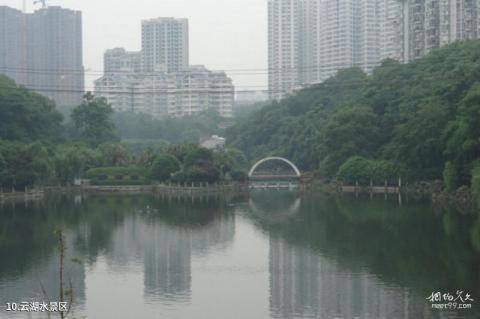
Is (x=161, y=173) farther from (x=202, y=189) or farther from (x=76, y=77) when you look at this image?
(x=76, y=77)

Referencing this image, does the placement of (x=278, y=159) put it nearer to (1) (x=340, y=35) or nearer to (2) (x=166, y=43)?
(1) (x=340, y=35)

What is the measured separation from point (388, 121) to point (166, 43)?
5583 centimetres

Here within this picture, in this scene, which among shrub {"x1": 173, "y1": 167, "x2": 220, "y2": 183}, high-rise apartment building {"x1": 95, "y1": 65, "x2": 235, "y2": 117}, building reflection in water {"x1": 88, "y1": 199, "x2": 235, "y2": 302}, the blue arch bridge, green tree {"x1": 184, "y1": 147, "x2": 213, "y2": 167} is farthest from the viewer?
high-rise apartment building {"x1": 95, "y1": 65, "x2": 235, "y2": 117}

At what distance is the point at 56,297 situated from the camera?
1728 centimetres

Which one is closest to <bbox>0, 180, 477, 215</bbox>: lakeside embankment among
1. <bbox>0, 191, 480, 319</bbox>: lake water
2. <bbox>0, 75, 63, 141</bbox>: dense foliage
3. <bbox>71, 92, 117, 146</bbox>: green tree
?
<bbox>0, 191, 480, 319</bbox>: lake water

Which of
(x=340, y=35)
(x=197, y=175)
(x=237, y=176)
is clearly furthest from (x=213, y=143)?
(x=340, y=35)

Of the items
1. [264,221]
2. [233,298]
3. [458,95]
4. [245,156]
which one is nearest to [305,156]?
[245,156]

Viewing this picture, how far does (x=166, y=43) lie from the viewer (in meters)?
99.3

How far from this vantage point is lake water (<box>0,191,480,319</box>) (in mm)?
16422

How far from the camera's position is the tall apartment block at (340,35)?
59.0 m

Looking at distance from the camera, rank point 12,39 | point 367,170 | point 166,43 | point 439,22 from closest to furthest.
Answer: point 367,170, point 439,22, point 12,39, point 166,43

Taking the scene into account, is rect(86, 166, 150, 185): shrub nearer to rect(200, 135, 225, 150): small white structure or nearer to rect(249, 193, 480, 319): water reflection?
rect(200, 135, 225, 150): small white structure

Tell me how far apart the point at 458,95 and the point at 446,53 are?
27.3 feet

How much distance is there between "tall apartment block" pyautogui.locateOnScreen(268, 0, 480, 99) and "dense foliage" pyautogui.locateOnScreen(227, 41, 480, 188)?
181 inches
